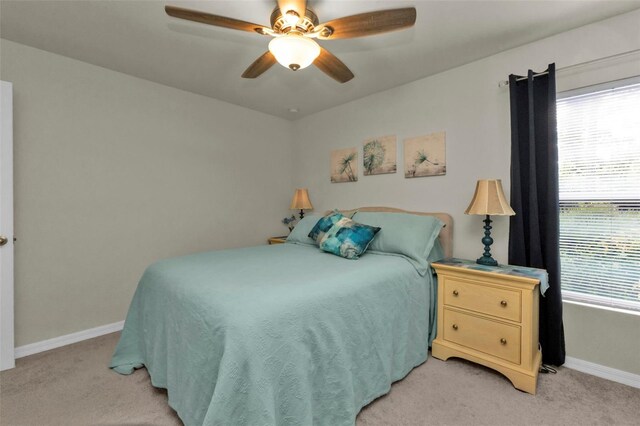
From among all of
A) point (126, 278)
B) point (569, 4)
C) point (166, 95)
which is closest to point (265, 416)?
point (126, 278)

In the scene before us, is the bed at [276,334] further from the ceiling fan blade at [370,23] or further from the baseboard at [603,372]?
the ceiling fan blade at [370,23]

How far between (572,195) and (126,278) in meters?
3.83

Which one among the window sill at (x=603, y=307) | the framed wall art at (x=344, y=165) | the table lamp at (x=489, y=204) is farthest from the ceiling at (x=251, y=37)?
the window sill at (x=603, y=307)

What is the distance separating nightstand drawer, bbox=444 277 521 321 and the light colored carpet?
17.3 inches

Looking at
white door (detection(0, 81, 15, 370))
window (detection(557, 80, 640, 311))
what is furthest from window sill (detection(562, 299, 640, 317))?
white door (detection(0, 81, 15, 370))

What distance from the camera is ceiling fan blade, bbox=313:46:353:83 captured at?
75.6 inches

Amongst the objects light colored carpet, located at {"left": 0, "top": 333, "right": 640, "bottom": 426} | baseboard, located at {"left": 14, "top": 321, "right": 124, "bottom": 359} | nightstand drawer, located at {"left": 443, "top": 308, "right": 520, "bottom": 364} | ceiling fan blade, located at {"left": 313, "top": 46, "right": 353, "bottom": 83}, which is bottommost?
light colored carpet, located at {"left": 0, "top": 333, "right": 640, "bottom": 426}

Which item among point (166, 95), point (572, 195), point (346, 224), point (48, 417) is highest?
point (166, 95)

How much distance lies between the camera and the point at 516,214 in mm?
2221

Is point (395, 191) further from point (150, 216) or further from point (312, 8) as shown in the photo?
point (150, 216)

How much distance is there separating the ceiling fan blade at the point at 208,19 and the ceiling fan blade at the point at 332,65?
397 millimetres

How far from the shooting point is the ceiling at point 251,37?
188 cm

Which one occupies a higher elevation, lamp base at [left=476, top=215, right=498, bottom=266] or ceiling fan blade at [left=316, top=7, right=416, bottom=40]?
ceiling fan blade at [left=316, top=7, right=416, bottom=40]

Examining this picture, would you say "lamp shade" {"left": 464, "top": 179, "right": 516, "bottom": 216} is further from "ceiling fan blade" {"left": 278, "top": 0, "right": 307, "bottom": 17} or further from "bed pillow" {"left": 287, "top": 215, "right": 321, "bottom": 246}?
"ceiling fan blade" {"left": 278, "top": 0, "right": 307, "bottom": 17}
